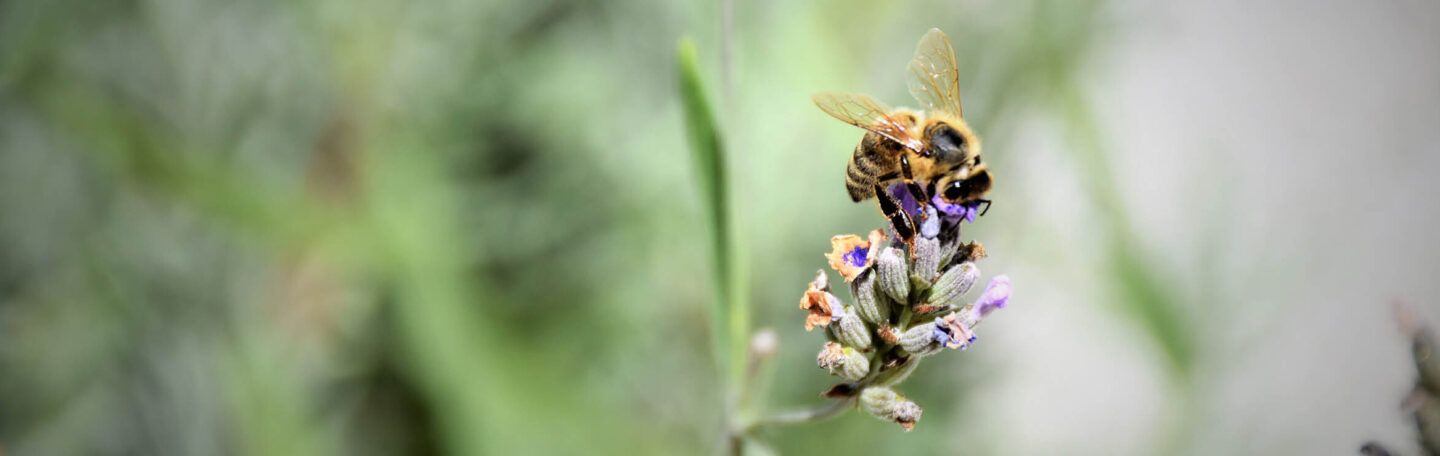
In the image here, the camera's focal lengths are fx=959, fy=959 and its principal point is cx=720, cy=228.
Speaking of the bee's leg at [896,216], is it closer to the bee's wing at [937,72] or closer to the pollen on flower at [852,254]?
Answer: the pollen on flower at [852,254]

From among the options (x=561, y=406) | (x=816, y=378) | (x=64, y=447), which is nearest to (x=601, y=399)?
(x=561, y=406)

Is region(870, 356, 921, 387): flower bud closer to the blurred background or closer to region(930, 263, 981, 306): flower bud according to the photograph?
region(930, 263, 981, 306): flower bud

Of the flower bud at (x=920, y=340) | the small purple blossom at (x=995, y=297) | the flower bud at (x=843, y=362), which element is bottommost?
the flower bud at (x=843, y=362)

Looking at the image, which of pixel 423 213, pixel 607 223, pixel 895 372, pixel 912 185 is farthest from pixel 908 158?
pixel 607 223

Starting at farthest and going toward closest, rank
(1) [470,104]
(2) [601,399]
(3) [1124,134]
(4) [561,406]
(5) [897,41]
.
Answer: (3) [1124,134], (5) [897,41], (1) [470,104], (2) [601,399], (4) [561,406]

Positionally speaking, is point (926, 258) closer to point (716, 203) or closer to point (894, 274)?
point (894, 274)

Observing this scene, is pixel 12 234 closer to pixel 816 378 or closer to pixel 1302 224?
pixel 816 378

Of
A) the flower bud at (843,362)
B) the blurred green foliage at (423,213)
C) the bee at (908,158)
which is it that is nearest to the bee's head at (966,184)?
the bee at (908,158)
